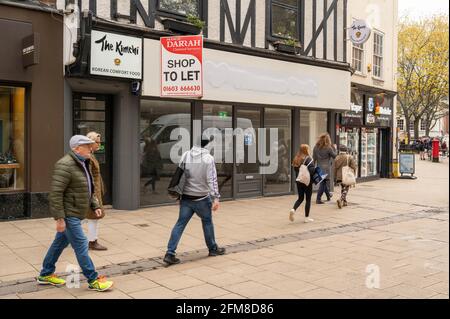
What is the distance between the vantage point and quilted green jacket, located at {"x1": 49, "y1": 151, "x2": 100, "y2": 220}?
16.4 feet

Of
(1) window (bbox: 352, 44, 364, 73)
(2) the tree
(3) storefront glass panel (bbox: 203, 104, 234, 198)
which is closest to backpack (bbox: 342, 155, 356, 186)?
(3) storefront glass panel (bbox: 203, 104, 234, 198)

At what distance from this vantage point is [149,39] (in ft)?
33.8

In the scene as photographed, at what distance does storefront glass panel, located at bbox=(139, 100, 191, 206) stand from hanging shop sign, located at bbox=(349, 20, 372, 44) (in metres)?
6.41

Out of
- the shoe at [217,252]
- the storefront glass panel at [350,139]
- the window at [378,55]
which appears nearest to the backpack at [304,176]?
the shoe at [217,252]

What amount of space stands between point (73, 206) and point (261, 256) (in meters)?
2.82

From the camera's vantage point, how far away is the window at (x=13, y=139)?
9188 millimetres

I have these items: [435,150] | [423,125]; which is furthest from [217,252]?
[423,125]

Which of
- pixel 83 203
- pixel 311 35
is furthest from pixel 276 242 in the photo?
pixel 311 35

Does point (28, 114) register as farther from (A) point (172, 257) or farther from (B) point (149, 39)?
(A) point (172, 257)

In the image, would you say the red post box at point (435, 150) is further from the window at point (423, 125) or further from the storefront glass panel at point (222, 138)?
the storefront glass panel at point (222, 138)

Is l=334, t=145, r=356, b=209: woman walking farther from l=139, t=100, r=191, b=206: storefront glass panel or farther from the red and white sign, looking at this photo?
the red and white sign

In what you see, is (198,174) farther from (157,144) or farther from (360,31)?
(360,31)

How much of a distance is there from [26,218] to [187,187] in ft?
13.7

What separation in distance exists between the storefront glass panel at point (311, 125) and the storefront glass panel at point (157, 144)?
14.3 ft
